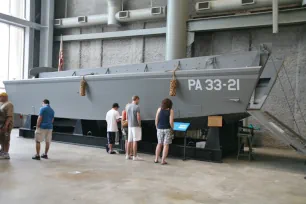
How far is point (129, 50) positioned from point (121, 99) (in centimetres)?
522

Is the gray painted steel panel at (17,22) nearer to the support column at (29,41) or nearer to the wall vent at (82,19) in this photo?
the support column at (29,41)

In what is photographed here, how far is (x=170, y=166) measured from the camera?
19.6 feet

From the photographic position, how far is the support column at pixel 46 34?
44.7ft

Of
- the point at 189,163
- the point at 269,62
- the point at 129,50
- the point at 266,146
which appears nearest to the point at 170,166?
the point at 189,163

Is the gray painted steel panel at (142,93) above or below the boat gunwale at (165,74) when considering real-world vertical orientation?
below

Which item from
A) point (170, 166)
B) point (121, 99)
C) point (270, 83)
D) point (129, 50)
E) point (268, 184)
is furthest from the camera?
point (129, 50)

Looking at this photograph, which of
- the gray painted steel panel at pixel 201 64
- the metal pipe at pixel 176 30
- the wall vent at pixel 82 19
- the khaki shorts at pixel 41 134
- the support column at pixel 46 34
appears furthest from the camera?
the support column at pixel 46 34

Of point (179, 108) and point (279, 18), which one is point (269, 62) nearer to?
point (179, 108)

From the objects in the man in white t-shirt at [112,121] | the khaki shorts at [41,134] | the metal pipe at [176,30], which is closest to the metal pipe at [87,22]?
the metal pipe at [176,30]

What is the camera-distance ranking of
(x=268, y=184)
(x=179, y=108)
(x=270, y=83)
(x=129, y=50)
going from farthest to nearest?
(x=129, y=50) → (x=179, y=108) → (x=270, y=83) → (x=268, y=184)

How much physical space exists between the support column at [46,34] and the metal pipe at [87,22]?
16.4 inches

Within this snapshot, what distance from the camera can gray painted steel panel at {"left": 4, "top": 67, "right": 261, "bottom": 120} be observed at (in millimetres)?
6121

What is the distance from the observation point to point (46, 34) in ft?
44.9

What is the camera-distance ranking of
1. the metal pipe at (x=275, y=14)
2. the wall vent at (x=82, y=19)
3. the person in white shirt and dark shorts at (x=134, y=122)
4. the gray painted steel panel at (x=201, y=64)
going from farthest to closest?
1. the wall vent at (x=82, y=19)
2. the metal pipe at (x=275, y=14)
3. the person in white shirt and dark shorts at (x=134, y=122)
4. the gray painted steel panel at (x=201, y=64)
